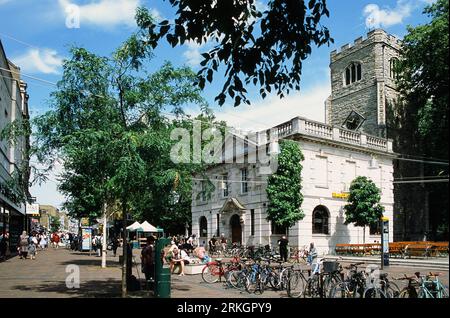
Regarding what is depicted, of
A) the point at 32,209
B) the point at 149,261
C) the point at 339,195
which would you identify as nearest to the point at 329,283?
the point at 149,261

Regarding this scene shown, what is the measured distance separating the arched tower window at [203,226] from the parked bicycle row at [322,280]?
2479cm

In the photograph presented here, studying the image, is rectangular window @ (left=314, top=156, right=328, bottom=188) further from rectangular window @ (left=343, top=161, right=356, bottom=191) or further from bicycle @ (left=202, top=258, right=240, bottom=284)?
bicycle @ (left=202, top=258, right=240, bottom=284)

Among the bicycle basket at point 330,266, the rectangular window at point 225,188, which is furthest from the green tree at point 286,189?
the bicycle basket at point 330,266

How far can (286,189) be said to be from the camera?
95.1 feet

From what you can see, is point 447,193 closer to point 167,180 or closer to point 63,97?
point 167,180

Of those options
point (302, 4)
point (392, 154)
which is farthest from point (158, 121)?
point (392, 154)

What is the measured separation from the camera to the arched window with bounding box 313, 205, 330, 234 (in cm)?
3109

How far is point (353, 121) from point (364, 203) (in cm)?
893

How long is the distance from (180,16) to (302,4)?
1.79 m

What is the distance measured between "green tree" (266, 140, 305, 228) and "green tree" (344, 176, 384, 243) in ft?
12.5

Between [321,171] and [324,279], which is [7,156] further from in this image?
[324,279]

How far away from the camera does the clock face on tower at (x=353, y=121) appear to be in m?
33.7

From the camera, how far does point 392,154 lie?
220 inches

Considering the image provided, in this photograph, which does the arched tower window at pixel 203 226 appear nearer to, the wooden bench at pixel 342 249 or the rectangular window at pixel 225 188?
the rectangular window at pixel 225 188
